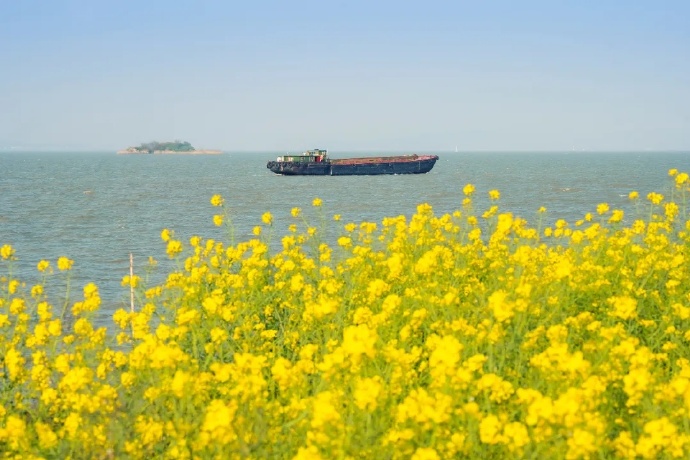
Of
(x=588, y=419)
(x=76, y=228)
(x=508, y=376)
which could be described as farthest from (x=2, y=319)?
(x=76, y=228)

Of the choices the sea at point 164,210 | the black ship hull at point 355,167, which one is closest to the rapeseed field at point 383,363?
the sea at point 164,210

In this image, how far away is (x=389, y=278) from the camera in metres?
8.48

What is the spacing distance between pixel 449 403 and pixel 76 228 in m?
33.1

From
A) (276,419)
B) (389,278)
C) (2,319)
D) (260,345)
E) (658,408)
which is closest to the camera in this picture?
(658,408)

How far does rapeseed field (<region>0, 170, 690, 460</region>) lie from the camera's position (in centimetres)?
446

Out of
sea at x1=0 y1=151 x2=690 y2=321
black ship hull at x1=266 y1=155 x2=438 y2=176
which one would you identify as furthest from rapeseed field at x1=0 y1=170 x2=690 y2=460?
black ship hull at x1=266 y1=155 x2=438 y2=176

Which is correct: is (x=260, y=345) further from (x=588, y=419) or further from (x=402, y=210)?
(x=402, y=210)

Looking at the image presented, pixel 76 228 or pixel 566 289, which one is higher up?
pixel 566 289

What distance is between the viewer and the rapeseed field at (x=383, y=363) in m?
4.46

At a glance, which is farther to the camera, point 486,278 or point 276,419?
point 486,278

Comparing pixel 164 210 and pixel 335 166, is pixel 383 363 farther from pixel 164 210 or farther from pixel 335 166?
pixel 335 166

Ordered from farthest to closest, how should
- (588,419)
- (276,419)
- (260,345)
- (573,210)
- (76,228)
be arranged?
(573,210) < (76,228) < (260,345) < (276,419) < (588,419)

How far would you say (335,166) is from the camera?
8300cm

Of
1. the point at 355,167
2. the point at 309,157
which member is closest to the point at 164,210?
the point at 309,157
